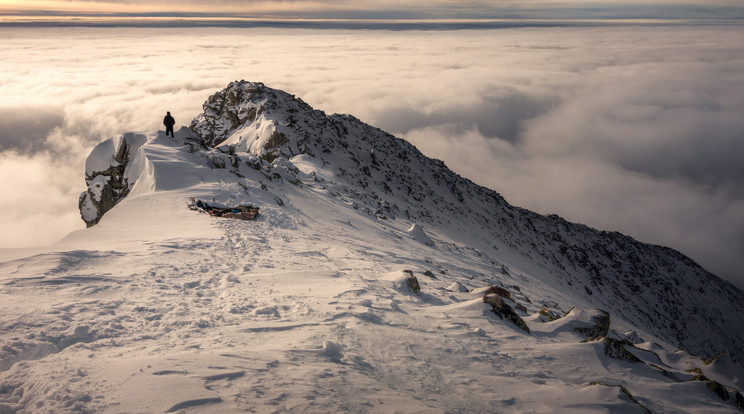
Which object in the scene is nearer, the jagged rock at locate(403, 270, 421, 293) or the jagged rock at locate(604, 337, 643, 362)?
the jagged rock at locate(604, 337, 643, 362)

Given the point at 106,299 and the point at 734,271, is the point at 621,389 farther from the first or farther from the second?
the point at 734,271

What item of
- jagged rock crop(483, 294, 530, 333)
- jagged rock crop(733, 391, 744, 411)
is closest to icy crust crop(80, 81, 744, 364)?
jagged rock crop(483, 294, 530, 333)

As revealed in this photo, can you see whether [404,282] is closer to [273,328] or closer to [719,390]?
[273,328]

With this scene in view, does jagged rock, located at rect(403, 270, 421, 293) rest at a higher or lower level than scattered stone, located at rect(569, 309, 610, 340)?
higher

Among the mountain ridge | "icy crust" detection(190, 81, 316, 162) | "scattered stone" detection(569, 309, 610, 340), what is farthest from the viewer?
the mountain ridge

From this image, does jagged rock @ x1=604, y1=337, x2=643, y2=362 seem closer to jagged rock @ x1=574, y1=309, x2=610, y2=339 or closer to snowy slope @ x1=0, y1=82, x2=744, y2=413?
snowy slope @ x1=0, y1=82, x2=744, y2=413

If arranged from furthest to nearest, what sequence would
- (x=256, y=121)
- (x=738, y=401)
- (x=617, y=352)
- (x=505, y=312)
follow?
(x=256, y=121) → (x=505, y=312) → (x=617, y=352) → (x=738, y=401)

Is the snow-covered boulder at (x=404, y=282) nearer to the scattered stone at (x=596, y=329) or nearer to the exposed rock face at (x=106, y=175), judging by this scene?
the scattered stone at (x=596, y=329)

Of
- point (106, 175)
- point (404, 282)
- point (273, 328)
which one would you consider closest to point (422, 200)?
point (106, 175)

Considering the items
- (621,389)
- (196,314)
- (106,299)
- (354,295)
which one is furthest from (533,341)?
(106,299)
